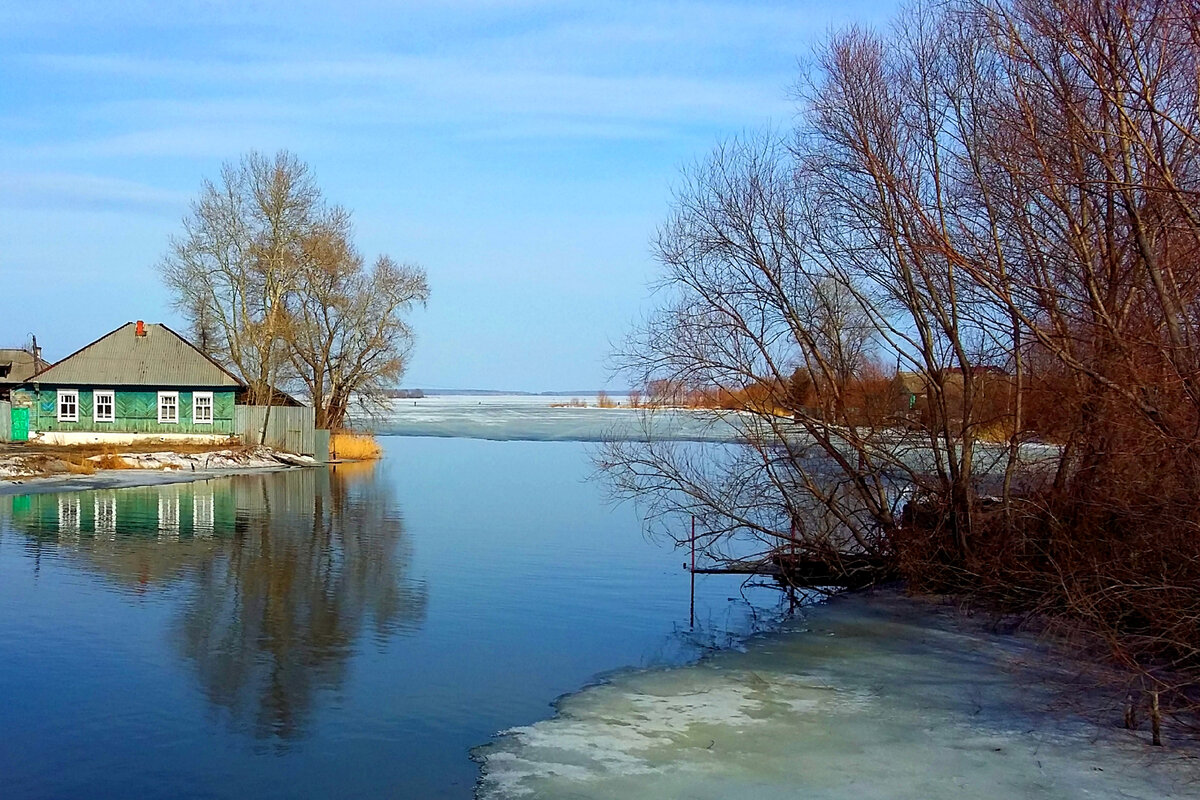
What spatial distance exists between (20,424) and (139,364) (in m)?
4.79

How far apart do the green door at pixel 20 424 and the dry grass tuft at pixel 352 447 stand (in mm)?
11401

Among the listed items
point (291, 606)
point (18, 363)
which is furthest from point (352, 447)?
point (291, 606)

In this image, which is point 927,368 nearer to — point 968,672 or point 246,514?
point 968,672

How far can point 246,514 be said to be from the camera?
24953 millimetres

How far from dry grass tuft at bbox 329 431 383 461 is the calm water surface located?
70.5 ft

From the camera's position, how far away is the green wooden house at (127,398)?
42.2 meters

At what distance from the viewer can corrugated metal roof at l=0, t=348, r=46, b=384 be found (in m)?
51.4

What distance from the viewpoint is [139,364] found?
4294 centimetres

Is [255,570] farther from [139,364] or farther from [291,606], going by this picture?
[139,364]

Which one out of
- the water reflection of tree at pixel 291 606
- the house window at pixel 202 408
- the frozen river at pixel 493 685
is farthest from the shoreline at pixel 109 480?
the frozen river at pixel 493 685

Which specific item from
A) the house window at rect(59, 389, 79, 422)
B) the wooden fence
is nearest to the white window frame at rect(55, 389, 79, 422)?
the house window at rect(59, 389, 79, 422)

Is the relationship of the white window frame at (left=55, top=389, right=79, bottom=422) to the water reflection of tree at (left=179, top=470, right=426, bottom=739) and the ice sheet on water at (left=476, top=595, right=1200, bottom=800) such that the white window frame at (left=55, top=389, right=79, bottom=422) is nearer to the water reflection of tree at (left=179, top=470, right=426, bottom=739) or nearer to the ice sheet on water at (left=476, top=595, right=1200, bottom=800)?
the water reflection of tree at (left=179, top=470, right=426, bottom=739)

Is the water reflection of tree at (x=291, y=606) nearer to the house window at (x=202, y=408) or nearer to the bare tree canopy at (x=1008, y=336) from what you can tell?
the bare tree canopy at (x=1008, y=336)

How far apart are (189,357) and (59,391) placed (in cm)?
482
